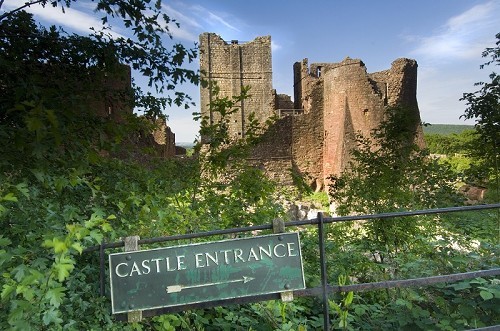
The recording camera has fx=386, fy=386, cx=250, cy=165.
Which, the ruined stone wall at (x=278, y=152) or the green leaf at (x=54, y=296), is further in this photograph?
the ruined stone wall at (x=278, y=152)

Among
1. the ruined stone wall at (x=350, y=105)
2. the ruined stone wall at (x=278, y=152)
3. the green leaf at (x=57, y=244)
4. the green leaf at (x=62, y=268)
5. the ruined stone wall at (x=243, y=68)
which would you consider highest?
the ruined stone wall at (x=243, y=68)

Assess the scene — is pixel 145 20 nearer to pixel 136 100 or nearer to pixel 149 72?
pixel 149 72

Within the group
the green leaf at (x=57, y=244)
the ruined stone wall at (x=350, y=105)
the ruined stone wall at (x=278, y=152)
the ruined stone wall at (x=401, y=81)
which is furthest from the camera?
the ruined stone wall at (x=278, y=152)

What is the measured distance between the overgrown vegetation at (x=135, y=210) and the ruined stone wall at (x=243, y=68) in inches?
883

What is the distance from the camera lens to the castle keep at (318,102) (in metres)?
21.3

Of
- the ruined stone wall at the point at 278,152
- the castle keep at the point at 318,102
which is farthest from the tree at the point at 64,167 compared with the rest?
the ruined stone wall at the point at 278,152

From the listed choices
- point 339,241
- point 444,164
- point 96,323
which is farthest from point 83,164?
point 444,164

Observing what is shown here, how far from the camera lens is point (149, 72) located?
14.6 ft

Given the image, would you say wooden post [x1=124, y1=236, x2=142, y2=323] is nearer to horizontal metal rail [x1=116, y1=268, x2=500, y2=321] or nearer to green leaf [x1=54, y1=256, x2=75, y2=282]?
horizontal metal rail [x1=116, y1=268, x2=500, y2=321]

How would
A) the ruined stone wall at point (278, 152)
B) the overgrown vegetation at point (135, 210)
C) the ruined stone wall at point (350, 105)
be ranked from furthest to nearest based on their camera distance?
the ruined stone wall at point (278, 152) → the ruined stone wall at point (350, 105) → the overgrown vegetation at point (135, 210)

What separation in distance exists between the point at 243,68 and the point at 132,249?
27001 millimetres

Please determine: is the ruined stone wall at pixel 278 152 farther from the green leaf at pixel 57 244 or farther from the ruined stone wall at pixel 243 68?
the green leaf at pixel 57 244

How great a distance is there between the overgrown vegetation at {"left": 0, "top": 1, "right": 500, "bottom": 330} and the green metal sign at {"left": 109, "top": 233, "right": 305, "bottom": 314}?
0.67 feet

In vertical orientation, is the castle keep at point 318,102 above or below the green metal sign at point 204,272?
above
